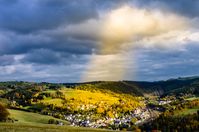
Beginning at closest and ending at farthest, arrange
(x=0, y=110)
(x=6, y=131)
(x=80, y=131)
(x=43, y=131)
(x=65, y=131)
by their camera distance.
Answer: (x=6, y=131) → (x=43, y=131) → (x=65, y=131) → (x=80, y=131) → (x=0, y=110)

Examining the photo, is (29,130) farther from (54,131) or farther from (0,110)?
(0,110)

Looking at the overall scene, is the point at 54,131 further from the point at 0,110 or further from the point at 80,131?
the point at 0,110

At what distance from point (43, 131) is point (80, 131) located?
16080 mm

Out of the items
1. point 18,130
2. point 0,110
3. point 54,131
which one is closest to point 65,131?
point 54,131

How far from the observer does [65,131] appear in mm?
90500

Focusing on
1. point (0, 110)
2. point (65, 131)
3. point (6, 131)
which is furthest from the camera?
point (0, 110)

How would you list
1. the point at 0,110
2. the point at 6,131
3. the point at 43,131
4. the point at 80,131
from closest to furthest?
the point at 6,131
the point at 43,131
the point at 80,131
the point at 0,110

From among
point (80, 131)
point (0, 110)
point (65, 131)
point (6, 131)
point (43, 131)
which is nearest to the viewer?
point (6, 131)

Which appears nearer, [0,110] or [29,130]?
[29,130]

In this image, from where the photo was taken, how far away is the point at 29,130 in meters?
83.9

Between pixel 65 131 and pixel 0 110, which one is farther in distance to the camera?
pixel 0 110

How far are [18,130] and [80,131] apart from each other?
69.1 feet

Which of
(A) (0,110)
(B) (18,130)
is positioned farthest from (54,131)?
(A) (0,110)

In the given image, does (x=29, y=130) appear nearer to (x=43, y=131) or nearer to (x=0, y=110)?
(x=43, y=131)
